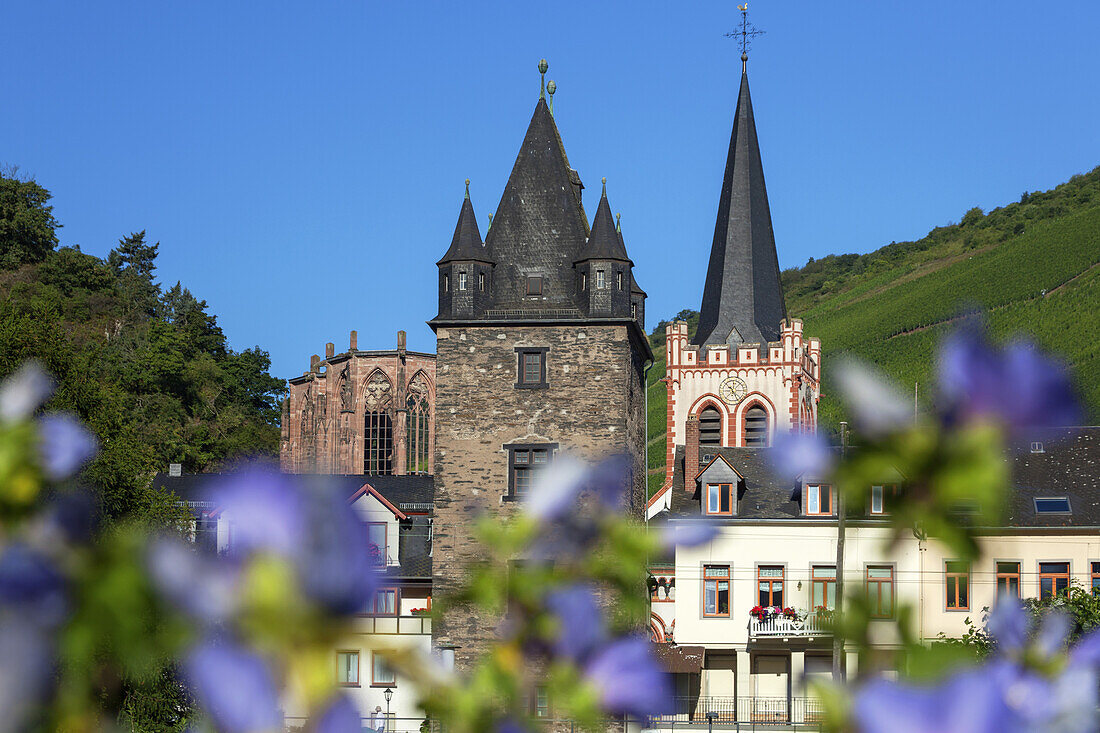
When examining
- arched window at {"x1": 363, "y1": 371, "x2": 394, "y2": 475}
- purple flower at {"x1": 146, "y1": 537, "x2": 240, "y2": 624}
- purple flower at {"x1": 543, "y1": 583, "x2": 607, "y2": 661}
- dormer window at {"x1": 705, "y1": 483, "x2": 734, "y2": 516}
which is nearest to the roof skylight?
dormer window at {"x1": 705, "y1": 483, "x2": 734, "y2": 516}

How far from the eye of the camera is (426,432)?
236ft

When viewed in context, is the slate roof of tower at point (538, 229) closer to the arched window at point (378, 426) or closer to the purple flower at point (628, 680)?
the arched window at point (378, 426)

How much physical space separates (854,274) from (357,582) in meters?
144

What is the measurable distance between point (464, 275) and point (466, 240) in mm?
1169

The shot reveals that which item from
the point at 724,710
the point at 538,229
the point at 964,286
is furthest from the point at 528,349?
the point at 964,286

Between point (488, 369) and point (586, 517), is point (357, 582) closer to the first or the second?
point (586, 517)

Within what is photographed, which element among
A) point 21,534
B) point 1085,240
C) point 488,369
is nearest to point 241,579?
point 21,534

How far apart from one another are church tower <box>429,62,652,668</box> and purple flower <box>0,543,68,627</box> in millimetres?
33447

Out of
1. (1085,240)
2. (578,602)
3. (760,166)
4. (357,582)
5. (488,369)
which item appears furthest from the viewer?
(1085,240)

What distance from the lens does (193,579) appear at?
1235mm

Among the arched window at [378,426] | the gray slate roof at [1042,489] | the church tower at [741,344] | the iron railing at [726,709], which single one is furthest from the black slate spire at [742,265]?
the iron railing at [726,709]

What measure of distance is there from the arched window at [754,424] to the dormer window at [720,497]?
26.7m

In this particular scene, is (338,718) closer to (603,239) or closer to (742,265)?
(603,239)

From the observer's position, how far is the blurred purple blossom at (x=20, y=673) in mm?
1110
